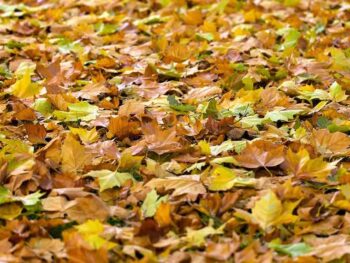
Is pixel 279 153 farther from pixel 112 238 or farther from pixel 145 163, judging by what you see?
pixel 112 238

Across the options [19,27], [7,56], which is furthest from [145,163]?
[19,27]

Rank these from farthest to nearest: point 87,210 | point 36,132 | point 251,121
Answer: point 251,121
point 36,132
point 87,210

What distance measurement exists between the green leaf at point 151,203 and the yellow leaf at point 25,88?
0.94 meters

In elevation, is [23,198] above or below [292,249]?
above

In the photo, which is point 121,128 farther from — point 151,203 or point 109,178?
point 151,203

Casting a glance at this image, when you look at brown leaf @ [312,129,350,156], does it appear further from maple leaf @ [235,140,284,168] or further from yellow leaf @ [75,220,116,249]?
yellow leaf @ [75,220,116,249]

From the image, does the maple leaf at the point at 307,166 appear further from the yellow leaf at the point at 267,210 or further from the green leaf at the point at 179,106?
the green leaf at the point at 179,106

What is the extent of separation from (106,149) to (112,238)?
47 centimetres

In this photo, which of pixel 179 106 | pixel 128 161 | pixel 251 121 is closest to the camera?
pixel 128 161

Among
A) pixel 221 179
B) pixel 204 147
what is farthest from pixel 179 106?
pixel 221 179

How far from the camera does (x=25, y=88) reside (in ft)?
8.17

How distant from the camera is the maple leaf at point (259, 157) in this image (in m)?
1.91

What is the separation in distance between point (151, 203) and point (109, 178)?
0.17m

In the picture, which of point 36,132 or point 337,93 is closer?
point 36,132
